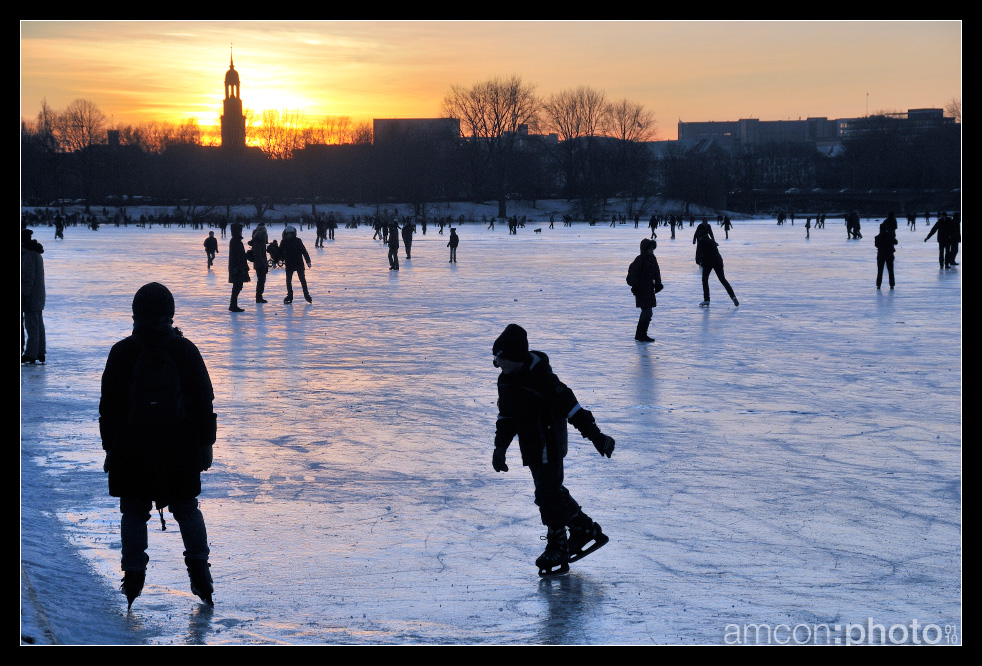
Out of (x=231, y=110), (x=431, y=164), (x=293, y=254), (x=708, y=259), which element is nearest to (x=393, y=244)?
(x=293, y=254)

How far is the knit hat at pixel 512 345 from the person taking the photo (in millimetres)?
4340

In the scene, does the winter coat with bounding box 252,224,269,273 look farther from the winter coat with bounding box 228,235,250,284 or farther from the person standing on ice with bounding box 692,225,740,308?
the person standing on ice with bounding box 692,225,740,308

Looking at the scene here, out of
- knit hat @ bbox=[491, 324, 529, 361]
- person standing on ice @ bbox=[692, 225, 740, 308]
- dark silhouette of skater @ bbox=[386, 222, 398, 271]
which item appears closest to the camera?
knit hat @ bbox=[491, 324, 529, 361]

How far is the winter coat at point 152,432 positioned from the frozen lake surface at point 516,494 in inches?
18.0

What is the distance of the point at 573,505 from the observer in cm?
456

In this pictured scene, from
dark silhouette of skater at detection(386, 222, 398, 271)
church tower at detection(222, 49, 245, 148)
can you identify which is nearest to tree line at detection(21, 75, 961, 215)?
church tower at detection(222, 49, 245, 148)

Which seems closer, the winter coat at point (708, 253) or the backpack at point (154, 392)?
the backpack at point (154, 392)

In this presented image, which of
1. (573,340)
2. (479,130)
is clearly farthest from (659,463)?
(479,130)

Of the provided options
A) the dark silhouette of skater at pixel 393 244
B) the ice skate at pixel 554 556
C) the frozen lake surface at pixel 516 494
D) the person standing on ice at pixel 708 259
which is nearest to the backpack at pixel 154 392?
the frozen lake surface at pixel 516 494

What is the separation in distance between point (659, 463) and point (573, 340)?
18.0 ft

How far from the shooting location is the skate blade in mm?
4490

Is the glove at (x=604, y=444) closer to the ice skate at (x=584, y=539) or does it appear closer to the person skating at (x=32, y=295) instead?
the ice skate at (x=584, y=539)
